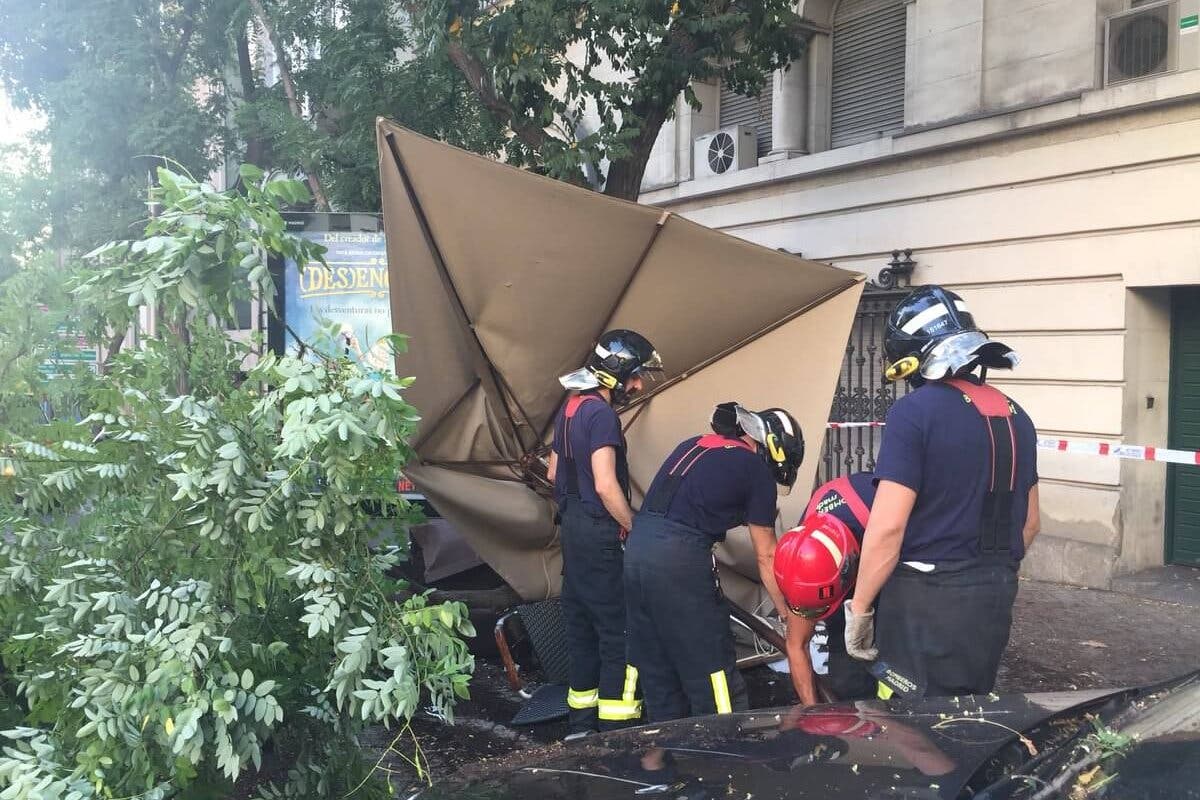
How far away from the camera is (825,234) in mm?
11164

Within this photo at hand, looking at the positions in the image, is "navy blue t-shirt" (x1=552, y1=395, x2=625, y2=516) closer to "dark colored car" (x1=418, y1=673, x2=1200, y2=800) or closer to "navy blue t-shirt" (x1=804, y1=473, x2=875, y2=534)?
"navy blue t-shirt" (x1=804, y1=473, x2=875, y2=534)

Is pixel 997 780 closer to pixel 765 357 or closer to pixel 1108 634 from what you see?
pixel 765 357

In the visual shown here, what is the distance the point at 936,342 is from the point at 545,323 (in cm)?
240

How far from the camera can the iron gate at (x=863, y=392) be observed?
10312 mm

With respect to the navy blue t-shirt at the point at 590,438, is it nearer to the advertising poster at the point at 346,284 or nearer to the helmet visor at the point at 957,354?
the helmet visor at the point at 957,354

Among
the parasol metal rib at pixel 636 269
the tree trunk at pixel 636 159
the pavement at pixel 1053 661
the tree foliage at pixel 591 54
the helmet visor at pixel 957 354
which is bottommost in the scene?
the pavement at pixel 1053 661

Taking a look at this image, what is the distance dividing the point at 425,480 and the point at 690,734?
2.71 m

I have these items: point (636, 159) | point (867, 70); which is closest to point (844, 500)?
point (636, 159)

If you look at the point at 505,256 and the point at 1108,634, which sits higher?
the point at 505,256

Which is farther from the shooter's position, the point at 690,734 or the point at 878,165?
the point at 878,165

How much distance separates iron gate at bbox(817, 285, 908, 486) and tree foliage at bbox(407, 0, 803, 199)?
3.02 meters

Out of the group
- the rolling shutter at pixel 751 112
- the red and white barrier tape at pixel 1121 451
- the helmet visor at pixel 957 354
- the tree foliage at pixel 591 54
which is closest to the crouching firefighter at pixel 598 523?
the helmet visor at pixel 957 354

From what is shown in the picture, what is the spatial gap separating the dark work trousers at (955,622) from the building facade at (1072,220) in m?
5.81

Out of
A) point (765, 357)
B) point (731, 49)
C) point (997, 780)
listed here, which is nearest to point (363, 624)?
point (997, 780)
